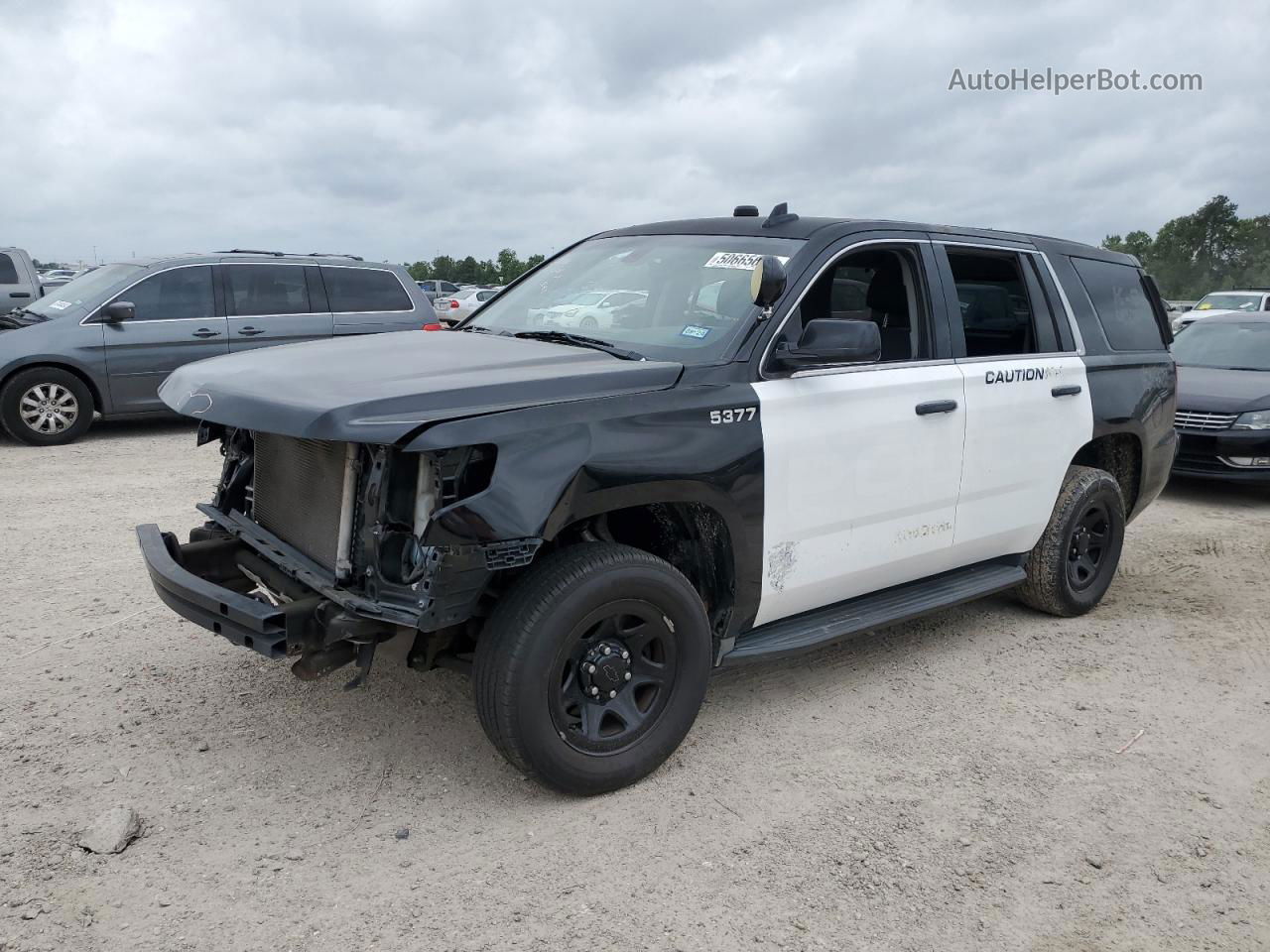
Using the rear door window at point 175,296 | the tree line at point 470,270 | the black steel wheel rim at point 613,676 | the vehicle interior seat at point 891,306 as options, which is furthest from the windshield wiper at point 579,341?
the tree line at point 470,270

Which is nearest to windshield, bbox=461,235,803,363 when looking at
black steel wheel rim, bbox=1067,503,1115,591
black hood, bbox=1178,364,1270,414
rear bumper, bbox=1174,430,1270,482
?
black steel wheel rim, bbox=1067,503,1115,591

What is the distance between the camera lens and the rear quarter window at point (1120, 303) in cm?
532

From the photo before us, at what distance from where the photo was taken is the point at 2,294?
13844 mm

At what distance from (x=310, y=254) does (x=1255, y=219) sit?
6187 cm

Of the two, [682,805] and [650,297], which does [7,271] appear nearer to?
[650,297]

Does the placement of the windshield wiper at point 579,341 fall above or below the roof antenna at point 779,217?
below

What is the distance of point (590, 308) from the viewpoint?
14.1ft

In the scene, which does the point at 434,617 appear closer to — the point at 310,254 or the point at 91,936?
the point at 91,936

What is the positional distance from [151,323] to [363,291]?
7.06 feet

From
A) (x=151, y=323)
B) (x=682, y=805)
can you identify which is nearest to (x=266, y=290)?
(x=151, y=323)

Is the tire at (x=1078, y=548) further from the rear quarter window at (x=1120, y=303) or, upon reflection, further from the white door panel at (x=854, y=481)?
the white door panel at (x=854, y=481)

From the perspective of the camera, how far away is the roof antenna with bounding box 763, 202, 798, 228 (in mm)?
4258

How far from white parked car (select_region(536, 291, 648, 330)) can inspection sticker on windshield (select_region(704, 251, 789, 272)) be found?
31cm

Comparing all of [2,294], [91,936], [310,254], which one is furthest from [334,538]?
[2,294]
